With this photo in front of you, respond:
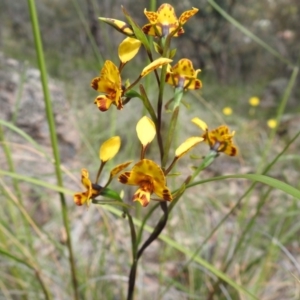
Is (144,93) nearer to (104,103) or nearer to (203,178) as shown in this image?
(104,103)

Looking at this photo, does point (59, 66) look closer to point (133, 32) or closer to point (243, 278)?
point (243, 278)

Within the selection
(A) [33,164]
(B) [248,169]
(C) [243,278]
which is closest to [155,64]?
(C) [243,278]

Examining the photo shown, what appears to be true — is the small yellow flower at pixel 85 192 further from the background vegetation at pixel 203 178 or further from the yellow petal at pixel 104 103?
the background vegetation at pixel 203 178

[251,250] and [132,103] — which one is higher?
[132,103]

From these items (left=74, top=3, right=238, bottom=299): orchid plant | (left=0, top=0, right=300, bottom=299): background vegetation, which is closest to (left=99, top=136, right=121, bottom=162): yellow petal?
(left=74, top=3, right=238, bottom=299): orchid plant

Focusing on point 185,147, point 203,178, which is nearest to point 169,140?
point 185,147
